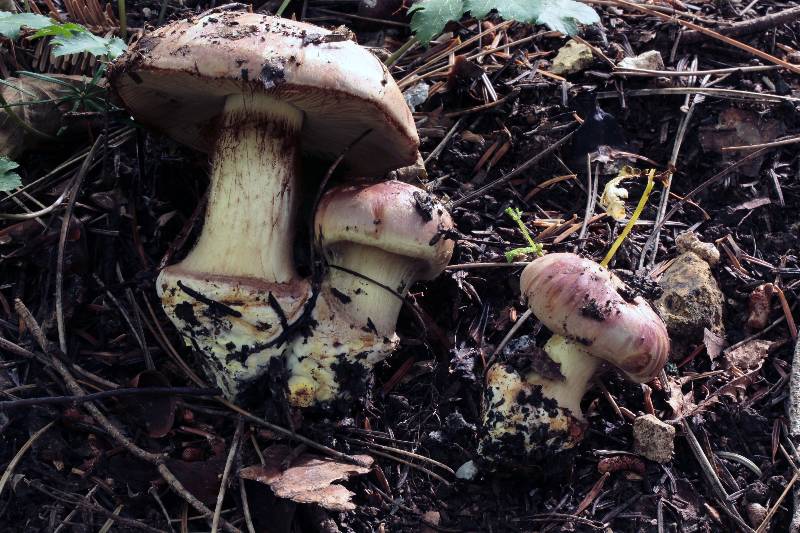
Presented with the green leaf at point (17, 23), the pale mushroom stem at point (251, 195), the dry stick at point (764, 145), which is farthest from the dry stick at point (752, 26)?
the green leaf at point (17, 23)

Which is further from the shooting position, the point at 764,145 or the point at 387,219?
the point at 764,145

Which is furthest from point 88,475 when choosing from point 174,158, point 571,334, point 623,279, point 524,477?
point 623,279

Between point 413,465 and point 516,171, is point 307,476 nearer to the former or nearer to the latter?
point 413,465

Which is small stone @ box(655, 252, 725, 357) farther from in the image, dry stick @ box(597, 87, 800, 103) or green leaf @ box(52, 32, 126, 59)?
green leaf @ box(52, 32, 126, 59)

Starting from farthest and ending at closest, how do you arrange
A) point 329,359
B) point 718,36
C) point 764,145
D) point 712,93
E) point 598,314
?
1. point 718,36
2. point 712,93
3. point 764,145
4. point 329,359
5. point 598,314

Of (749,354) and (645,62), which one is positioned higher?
(645,62)

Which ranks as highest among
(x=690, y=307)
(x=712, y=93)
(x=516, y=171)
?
(x=712, y=93)

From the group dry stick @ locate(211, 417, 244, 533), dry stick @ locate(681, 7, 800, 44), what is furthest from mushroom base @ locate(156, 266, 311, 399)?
dry stick @ locate(681, 7, 800, 44)

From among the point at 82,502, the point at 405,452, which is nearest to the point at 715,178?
the point at 405,452
